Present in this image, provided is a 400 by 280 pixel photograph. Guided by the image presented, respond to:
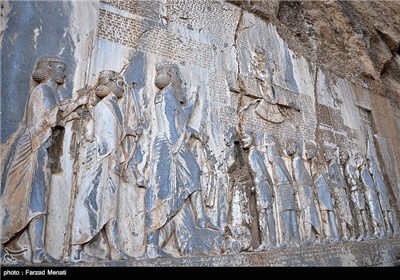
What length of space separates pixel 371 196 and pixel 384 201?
0.33 m

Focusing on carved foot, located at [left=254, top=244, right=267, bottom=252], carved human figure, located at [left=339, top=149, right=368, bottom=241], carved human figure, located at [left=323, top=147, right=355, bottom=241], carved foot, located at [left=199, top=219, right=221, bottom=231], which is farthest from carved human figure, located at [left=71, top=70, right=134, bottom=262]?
carved human figure, located at [left=339, top=149, right=368, bottom=241]

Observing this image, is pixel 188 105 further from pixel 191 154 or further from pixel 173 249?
pixel 173 249

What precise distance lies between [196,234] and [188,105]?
1705 mm

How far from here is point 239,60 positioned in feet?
21.4

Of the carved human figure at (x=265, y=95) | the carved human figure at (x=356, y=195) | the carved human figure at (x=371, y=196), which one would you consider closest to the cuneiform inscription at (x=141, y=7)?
the carved human figure at (x=265, y=95)

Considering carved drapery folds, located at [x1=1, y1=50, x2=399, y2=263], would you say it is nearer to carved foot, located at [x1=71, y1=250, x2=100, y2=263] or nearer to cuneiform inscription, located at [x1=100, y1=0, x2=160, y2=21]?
carved foot, located at [x1=71, y1=250, x2=100, y2=263]

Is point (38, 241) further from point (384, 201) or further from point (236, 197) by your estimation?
point (384, 201)

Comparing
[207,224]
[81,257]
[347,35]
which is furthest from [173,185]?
[347,35]

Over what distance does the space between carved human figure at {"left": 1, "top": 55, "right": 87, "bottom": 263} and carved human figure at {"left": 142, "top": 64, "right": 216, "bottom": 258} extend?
1.01 meters

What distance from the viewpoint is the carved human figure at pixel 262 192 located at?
550 centimetres

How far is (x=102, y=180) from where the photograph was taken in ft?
14.5

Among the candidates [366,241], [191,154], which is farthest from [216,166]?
[366,241]

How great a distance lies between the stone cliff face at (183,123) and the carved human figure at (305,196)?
0.14ft

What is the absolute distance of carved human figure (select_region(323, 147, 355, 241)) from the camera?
6.48 meters
